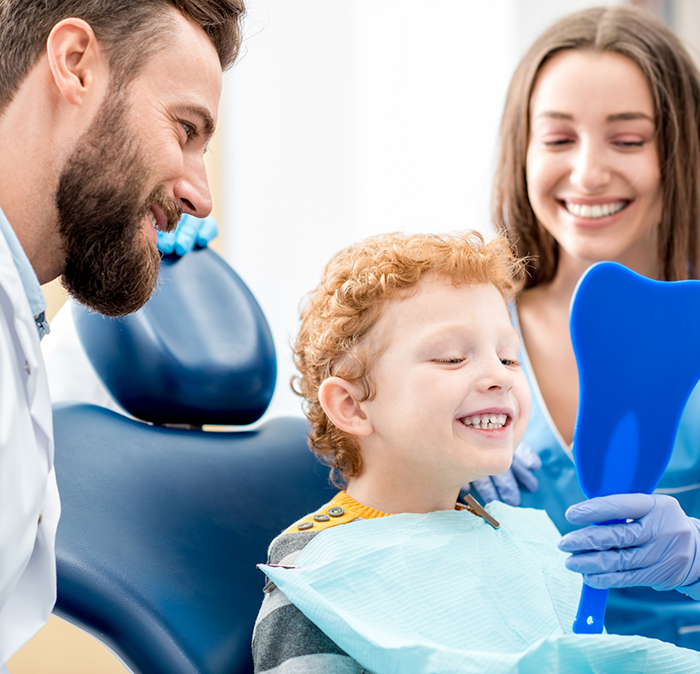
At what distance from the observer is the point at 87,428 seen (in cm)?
120

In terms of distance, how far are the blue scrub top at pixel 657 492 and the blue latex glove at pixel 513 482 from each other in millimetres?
24

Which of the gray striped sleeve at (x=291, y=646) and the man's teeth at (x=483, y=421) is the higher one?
the man's teeth at (x=483, y=421)

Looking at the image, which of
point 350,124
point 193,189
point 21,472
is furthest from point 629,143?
point 350,124

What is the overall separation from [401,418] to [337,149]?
240cm

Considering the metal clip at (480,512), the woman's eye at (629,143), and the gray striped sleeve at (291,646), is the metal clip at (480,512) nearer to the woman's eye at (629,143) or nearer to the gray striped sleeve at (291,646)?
the gray striped sleeve at (291,646)

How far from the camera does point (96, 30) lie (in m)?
1.00

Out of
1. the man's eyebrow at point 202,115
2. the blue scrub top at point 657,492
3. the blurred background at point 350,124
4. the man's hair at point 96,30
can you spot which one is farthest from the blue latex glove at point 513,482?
the blurred background at point 350,124

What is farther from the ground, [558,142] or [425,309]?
[558,142]

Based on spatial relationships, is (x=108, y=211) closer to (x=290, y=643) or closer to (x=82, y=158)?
(x=82, y=158)

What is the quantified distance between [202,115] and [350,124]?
2245mm

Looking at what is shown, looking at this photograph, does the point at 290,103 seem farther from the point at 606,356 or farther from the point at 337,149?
the point at 606,356

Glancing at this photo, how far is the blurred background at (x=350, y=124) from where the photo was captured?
313cm

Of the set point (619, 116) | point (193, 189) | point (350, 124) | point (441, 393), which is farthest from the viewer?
point (350, 124)

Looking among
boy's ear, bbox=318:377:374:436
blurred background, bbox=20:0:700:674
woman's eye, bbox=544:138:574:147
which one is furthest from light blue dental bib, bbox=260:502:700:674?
blurred background, bbox=20:0:700:674
